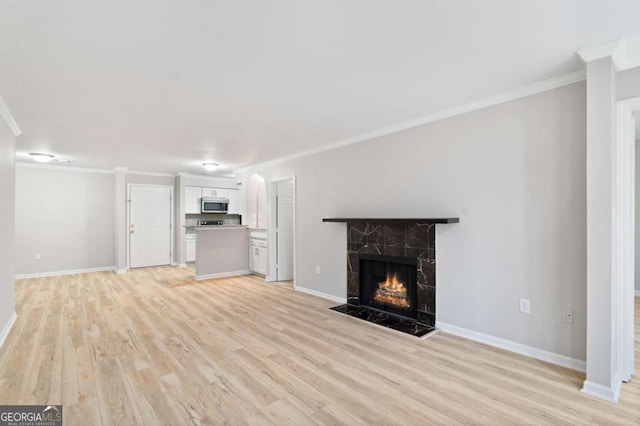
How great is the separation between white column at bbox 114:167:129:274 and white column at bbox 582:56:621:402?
26.1 feet

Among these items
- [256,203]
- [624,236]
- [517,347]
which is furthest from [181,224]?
[624,236]

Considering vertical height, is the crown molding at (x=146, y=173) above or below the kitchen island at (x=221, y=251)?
above

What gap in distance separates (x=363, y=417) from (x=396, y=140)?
3.03 meters

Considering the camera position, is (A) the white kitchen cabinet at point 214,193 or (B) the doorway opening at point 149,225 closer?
(B) the doorway opening at point 149,225

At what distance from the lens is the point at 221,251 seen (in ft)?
21.7

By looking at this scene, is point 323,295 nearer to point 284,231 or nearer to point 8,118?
point 284,231

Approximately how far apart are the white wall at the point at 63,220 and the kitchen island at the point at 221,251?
9.15 ft

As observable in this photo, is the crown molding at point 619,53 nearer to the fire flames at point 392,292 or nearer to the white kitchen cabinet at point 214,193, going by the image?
the fire flames at point 392,292

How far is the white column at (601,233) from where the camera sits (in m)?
2.18

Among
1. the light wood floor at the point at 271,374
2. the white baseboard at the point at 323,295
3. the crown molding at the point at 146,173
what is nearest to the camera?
the light wood floor at the point at 271,374

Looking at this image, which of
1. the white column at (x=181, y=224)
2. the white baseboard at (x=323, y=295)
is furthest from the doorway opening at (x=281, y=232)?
the white column at (x=181, y=224)

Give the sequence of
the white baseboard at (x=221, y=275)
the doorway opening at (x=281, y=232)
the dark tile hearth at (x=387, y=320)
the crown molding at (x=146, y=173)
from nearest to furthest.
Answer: the dark tile hearth at (x=387, y=320) → the doorway opening at (x=281, y=232) → the white baseboard at (x=221, y=275) → the crown molding at (x=146, y=173)

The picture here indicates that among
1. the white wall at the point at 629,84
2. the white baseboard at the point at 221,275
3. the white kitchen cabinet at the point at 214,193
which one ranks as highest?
the white wall at the point at 629,84

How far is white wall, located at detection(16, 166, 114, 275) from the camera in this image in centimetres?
645
